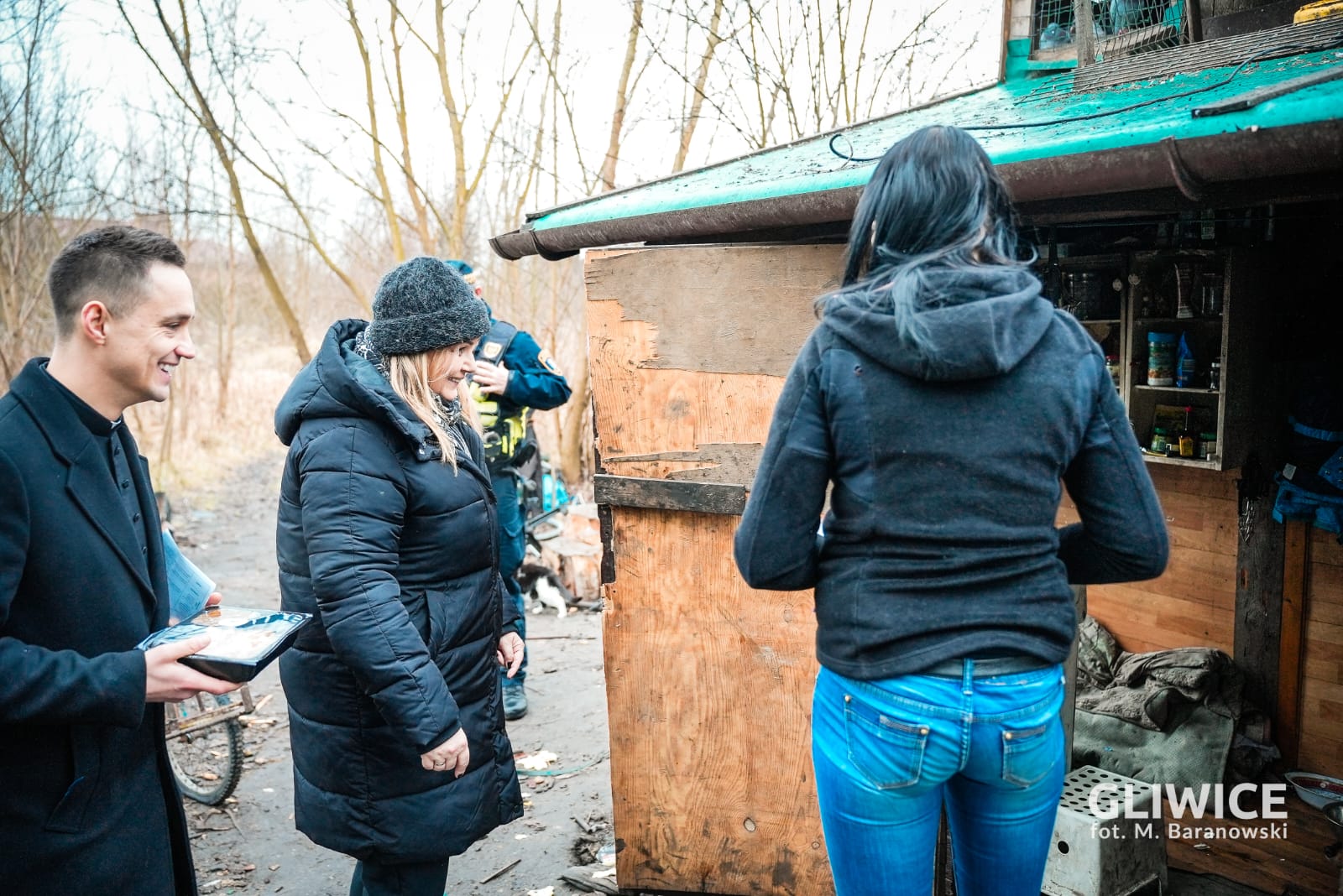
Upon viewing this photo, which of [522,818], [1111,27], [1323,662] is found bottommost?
[522,818]

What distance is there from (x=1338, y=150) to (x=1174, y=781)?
139 inches

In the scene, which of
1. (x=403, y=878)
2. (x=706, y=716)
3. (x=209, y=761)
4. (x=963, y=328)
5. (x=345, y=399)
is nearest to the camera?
(x=963, y=328)

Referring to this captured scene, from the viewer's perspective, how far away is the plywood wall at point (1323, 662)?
176 inches

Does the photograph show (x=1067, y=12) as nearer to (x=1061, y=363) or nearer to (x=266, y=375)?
(x=1061, y=363)

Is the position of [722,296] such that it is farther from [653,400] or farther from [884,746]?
[884,746]

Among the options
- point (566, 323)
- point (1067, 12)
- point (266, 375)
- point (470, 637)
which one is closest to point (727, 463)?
point (470, 637)

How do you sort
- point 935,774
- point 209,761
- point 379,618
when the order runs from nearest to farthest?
point 935,774 → point 379,618 → point 209,761

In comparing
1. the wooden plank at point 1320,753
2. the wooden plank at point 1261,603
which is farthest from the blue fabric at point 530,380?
the wooden plank at point 1320,753

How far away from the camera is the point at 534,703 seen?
18.9ft

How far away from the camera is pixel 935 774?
5.60 ft

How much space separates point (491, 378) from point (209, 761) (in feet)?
8.27

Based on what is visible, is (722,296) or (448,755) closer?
(448,755)

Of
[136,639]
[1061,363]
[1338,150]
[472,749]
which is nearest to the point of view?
[1061,363]

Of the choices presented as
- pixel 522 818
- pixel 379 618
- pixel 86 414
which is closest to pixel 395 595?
pixel 379 618
